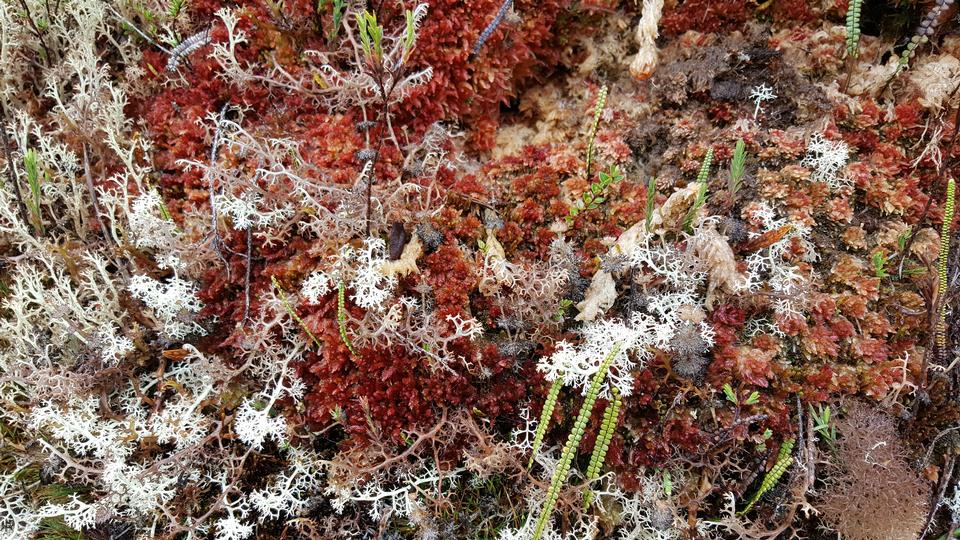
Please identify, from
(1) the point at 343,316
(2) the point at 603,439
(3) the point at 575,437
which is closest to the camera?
(3) the point at 575,437

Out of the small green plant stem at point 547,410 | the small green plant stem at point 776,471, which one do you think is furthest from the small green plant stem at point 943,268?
the small green plant stem at point 547,410

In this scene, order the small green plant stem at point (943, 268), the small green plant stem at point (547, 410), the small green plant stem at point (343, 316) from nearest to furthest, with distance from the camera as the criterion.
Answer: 1. the small green plant stem at point (547, 410)
2. the small green plant stem at point (943, 268)
3. the small green plant stem at point (343, 316)

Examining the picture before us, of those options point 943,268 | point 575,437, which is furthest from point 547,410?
point 943,268

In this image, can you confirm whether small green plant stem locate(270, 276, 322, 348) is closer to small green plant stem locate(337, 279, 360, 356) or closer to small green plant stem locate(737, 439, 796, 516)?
small green plant stem locate(337, 279, 360, 356)

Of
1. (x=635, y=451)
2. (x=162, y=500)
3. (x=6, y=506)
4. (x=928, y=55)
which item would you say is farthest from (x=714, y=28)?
(x=6, y=506)

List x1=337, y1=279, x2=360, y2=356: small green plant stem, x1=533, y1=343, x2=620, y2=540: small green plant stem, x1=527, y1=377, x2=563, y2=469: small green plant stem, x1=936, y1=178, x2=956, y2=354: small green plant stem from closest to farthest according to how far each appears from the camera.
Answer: x1=533, y1=343, x2=620, y2=540: small green plant stem < x1=527, y1=377, x2=563, y2=469: small green plant stem < x1=936, y1=178, x2=956, y2=354: small green plant stem < x1=337, y1=279, x2=360, y2=356: small green plant stem

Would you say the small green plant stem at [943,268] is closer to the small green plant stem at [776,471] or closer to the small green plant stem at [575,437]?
the small green plant stem at [776,471]

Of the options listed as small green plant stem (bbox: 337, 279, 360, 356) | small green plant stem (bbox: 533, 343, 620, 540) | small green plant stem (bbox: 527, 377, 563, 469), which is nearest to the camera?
small green plant stem (bbox: 533, 343, 620, 540)

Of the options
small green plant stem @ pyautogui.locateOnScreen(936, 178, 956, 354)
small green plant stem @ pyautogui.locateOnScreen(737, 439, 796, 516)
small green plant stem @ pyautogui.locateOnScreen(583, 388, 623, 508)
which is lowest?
small green plant stem @ pyautogui.locateOnScreen(737, 439, 796, 516)

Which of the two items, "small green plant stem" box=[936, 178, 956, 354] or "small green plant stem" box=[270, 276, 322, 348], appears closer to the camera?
"small green plant stem" box=[936, 178, 956, 354]

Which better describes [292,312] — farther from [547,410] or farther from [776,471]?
[776,471]

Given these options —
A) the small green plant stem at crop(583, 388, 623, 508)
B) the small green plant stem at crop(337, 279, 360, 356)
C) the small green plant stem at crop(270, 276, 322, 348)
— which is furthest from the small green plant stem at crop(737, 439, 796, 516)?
the small green plant stem at crop(270, 276, 322, 348)

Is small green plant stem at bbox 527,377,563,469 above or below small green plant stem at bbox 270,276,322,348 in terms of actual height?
below
